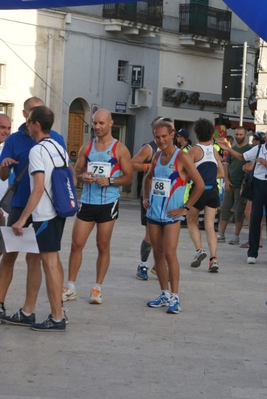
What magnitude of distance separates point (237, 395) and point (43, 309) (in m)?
3.16

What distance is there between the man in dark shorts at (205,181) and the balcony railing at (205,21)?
89.6 feet

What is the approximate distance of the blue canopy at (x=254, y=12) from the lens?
5.35 meters

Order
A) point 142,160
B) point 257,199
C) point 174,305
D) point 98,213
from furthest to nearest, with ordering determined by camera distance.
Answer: point 257,199 → point 142,160 → point 98,213 → point 174,305

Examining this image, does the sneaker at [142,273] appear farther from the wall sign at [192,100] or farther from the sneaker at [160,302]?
the wall sign at [192,100]

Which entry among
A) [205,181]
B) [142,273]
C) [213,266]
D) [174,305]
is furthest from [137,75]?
[174,305]

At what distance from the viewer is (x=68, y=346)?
738 cm

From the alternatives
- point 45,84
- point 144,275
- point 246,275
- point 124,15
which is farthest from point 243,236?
point 124,15

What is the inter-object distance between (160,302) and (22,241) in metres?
2.09

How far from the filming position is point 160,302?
9.35 meters

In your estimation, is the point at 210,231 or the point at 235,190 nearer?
the point at 210,231

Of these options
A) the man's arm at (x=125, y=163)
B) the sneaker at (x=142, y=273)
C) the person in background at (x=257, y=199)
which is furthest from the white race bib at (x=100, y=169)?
the person in background at (x=257, y=199)

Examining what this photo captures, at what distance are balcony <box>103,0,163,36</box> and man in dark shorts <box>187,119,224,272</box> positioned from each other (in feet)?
79.4

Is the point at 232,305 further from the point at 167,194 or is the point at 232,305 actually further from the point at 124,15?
the point at 124,15

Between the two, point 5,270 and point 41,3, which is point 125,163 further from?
point 41,3
